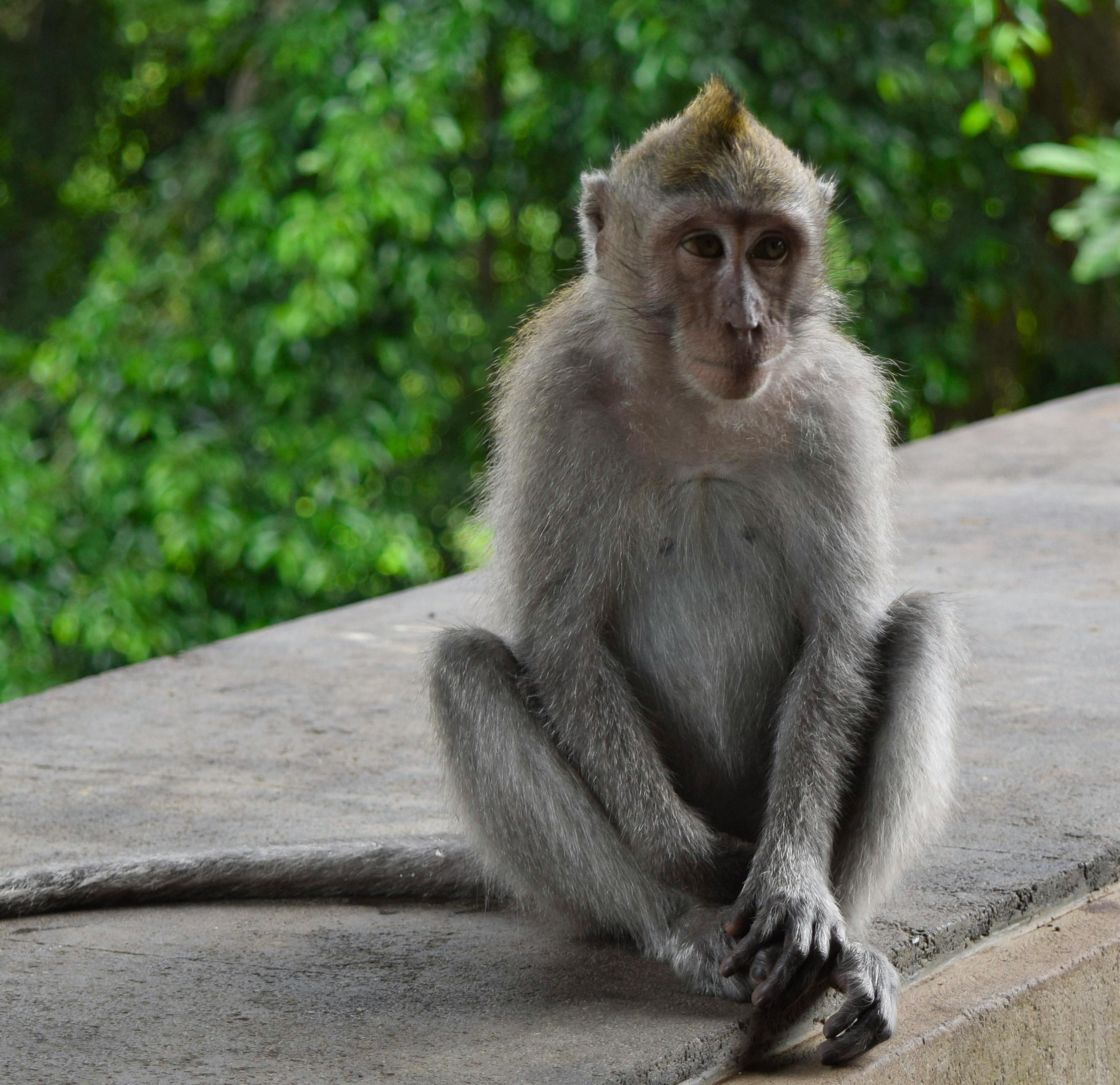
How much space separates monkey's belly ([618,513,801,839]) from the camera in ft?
9.21

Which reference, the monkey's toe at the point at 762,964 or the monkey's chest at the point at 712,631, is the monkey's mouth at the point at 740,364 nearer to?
the monkey's chest at the point at 712,631

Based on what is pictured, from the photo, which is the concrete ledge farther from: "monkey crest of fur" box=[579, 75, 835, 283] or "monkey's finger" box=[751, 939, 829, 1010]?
"monkey crest of fur" box=[579, 75, 835, 283]

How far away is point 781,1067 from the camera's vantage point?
2.45 metres

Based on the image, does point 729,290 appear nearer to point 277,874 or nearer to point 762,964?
point 762,964

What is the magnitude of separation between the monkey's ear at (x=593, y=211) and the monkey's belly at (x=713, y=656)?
546 millimetres

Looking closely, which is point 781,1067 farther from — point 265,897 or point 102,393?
point 102,393

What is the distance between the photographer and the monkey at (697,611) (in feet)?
8.73

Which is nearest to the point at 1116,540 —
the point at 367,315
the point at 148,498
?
the point at 367,315

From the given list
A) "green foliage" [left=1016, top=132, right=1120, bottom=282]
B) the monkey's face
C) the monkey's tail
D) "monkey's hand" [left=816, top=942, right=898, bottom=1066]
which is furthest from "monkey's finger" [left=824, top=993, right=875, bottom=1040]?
"green foliage" [left=1016, top=132, right=1120, bottom=282]

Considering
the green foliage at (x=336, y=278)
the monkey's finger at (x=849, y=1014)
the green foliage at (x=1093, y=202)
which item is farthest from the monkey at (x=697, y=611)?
the green foliage at (x=1093, y=202)

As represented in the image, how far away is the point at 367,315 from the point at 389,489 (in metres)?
1.11

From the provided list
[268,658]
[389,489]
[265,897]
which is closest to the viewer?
[265,897]

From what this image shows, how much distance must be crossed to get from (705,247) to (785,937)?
1075 millimetres

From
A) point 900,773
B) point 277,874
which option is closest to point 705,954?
point 900,773
